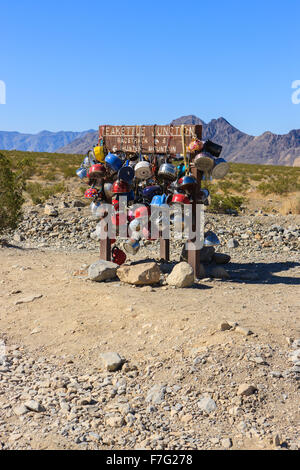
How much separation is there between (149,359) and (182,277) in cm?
228

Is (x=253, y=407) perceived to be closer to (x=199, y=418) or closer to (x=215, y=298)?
(x=199, y=418)

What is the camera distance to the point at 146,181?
308 inches

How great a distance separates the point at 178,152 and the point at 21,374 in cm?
434

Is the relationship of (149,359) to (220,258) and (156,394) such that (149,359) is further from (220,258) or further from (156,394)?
(220,258)

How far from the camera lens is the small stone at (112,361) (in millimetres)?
4824

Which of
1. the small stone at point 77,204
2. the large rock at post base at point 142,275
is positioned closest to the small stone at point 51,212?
the small stone at point 77,204

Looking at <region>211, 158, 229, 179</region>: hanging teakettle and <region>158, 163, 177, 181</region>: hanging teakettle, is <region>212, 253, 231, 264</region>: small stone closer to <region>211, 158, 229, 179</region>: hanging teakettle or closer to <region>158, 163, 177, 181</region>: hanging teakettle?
<region>211, 158, 229, 179</region>: hanging teakettle

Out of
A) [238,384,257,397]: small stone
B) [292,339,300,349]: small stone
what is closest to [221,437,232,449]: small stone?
[238,384,257,397]: small stone

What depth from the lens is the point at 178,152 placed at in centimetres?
764

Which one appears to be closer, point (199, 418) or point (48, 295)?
point (199, 418)

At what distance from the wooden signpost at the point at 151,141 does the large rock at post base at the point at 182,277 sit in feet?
1.62

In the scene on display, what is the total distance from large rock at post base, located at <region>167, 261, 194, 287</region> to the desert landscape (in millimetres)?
119

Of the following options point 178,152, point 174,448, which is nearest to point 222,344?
point 174,448
